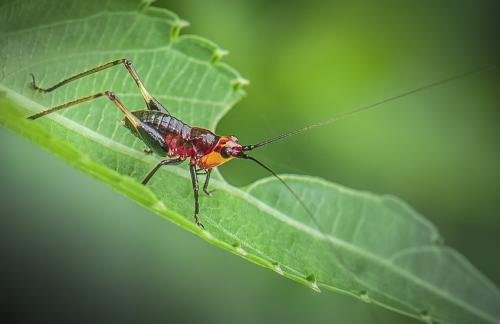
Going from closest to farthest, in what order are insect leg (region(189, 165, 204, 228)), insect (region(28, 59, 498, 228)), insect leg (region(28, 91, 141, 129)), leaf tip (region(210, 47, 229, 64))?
1. insect leg (region(28, 91, 141, 129))
2. insect leg (region(189, 165, 204, 228))
3. insect (region(28, 59, 498, 228))
4. leaf tip (region(210, 47, 229, 64))

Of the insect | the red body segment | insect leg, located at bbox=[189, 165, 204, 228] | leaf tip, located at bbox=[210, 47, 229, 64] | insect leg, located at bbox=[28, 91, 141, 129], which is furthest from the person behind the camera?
the red body segment

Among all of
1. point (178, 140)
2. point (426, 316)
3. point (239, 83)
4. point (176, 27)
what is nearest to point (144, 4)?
point (176, 27)

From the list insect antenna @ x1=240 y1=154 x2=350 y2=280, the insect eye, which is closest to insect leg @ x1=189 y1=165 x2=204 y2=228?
the insect eye

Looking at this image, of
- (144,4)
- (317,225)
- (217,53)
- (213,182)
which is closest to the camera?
(144,4)

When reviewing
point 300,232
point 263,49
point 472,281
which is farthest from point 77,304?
point 472,281

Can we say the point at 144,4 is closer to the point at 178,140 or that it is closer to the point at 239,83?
the point at 239,83

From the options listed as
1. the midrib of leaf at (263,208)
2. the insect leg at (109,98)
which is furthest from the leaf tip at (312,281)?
the insect leg at (109,98)

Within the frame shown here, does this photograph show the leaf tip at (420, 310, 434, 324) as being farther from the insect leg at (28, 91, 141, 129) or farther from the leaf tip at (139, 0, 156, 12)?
the leaf tip at (139, 0, 156, 12)

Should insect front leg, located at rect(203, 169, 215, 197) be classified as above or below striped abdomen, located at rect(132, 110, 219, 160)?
below

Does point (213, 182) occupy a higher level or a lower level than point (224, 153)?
lower

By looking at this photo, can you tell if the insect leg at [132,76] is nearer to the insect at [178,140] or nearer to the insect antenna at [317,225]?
the insect at [178,140]
